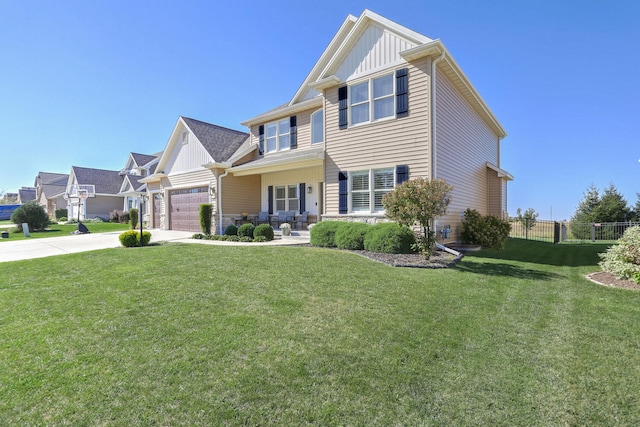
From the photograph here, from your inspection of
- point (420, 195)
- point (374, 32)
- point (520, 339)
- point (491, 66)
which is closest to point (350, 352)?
point (520, 339)

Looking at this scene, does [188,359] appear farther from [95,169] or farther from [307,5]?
[95,169]

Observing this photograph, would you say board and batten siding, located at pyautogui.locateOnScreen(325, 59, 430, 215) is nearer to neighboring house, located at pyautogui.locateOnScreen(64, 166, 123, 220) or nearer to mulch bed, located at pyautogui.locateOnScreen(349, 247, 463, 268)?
mulch bed, located at pyautogui.locateOnScreen(349, 247, 463, 268)

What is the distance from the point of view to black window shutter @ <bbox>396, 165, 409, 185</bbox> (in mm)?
10102

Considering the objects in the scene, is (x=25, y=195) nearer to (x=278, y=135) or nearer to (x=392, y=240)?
(x=278, y=135)

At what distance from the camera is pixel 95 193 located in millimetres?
34625

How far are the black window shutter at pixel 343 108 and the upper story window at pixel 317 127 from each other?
2370mm

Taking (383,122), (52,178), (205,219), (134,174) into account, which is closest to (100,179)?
(134,174)

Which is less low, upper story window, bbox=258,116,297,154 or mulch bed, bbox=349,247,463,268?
upper story window, bbox=258,116,297,154

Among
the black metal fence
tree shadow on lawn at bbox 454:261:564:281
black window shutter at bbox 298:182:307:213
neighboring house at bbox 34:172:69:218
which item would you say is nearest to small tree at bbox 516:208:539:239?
the black metal fence

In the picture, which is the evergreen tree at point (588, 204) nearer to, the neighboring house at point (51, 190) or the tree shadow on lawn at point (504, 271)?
the tree shadow on lawn at point (504, 271)

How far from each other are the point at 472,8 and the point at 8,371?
52.4 ft

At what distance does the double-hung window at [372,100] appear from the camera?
10.7 metres

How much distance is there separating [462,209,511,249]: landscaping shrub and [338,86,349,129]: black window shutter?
246 inches

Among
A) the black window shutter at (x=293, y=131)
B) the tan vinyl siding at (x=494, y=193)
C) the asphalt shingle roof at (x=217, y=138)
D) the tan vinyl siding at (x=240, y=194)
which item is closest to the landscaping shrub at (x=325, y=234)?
the black window shutter at (x=293, y=131)
